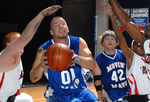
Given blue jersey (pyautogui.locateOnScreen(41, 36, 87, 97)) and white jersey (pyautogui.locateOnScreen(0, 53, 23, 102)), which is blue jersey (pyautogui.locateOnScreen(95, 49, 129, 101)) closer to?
blue jersey (pyautogui.locateOnScreen(41, 36, 87, 97))

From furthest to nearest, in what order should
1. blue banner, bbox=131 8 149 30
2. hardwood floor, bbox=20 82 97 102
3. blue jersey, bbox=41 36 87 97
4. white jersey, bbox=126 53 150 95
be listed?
1. blue banner, bbox=131 8 149 30
2. hardwood floor, bbox=20 82 97 102
3. white jersey, bbox=126 53 150 95
4. blue jersey, bbox=41 36 87 97

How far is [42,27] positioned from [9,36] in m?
7.09

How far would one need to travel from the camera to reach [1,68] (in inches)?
101

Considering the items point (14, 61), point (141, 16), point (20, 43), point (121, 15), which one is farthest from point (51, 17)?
point (20, 43)

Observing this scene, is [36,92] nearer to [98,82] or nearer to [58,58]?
[98,82]

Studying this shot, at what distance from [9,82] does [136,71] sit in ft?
6.79

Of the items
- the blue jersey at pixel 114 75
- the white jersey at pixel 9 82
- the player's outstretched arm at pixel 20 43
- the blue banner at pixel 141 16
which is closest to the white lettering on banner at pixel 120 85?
the blue jersey at pixel 114 75

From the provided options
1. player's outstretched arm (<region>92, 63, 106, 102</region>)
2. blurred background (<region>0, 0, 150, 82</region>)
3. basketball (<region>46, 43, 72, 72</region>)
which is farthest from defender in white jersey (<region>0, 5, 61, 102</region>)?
blurred background (<region>0, 0, 150, 82</region>)

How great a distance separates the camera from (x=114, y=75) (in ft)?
12.5

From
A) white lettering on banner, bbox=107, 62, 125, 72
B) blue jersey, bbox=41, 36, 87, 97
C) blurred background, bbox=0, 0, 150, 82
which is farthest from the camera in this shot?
blurred background, bbox=0, 0, 150, 82

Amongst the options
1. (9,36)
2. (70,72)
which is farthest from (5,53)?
A: (70,72)

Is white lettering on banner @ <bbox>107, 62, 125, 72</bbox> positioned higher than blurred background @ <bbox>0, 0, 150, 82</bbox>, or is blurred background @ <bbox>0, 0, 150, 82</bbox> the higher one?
blurred background @ <bbox>0, 0, 150, 82</bbox>

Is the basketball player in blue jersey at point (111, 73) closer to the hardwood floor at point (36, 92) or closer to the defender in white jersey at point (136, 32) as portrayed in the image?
the defender in white jersey at point (136, 32)

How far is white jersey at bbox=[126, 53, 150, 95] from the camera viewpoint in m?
3.32
